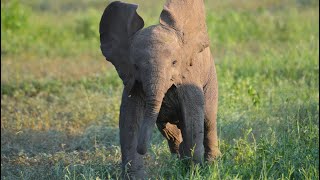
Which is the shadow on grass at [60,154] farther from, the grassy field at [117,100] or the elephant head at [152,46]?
the elephant head at [152,46]

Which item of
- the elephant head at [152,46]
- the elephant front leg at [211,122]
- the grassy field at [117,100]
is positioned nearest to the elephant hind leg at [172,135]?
the grassy field at [117,100]

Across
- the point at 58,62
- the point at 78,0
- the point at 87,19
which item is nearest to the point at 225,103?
the point at 58,62

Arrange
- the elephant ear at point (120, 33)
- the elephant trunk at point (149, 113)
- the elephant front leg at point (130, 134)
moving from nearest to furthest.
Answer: the elephant trunk at point (149, 113) → the elephant ear at point (120, 33) → the elephant front leg at point (130, 134)

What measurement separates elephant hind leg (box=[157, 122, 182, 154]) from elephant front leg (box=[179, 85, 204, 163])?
20.4 inches

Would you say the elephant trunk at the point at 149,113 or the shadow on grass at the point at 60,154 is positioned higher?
the elephant trunk at the point at 149,113

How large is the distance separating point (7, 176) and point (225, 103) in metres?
2.85

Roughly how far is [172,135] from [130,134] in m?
0.82

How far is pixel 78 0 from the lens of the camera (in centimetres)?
2192

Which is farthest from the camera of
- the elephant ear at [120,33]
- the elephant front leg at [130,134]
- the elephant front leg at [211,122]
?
the elephant front leg at [211,122]

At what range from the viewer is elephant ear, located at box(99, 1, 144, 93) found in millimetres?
6074

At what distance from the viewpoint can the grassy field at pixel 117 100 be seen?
690cm

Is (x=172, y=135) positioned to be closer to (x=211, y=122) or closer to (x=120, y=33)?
(x=211, y=122)

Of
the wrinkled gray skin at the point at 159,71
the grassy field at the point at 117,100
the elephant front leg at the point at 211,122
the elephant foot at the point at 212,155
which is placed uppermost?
the wrinkled gray skin at the point at 159,71

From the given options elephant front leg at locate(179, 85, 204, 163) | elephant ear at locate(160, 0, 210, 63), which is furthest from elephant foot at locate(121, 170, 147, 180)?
elephant ear at locate(160, 0, 210, 63)
